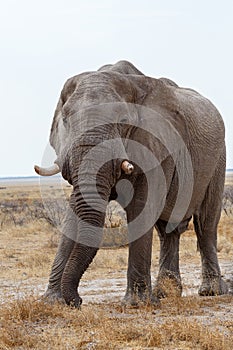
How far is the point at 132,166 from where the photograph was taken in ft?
20.7

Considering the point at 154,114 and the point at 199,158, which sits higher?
the point at 154,114

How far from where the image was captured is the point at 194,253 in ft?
45.7

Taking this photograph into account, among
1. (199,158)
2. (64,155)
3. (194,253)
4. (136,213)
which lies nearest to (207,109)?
(199,158)

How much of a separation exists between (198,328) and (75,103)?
7.46 feet

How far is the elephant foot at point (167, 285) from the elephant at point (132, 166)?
0.07 feet

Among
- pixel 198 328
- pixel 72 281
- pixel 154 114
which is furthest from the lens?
pixel 154 114

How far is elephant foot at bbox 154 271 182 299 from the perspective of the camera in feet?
25.9

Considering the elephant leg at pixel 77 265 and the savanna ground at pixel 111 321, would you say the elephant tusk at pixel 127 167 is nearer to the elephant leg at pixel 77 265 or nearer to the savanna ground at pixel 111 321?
the elephant leg at pixel 77 265

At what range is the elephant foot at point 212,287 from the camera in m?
8.60

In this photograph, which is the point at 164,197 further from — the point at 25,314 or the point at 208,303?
the point at 25,314

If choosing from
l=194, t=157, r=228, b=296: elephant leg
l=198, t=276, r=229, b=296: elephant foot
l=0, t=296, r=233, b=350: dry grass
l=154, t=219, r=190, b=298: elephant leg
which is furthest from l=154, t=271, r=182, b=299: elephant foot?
l=0, t=296, r=233, b=350: dry grass

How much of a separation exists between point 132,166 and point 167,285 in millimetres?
2346

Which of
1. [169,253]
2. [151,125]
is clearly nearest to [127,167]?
[151,125]

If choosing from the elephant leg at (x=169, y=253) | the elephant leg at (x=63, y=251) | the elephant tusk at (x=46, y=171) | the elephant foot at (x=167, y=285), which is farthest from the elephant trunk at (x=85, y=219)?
the elephant leg at (x=169, y=253)
